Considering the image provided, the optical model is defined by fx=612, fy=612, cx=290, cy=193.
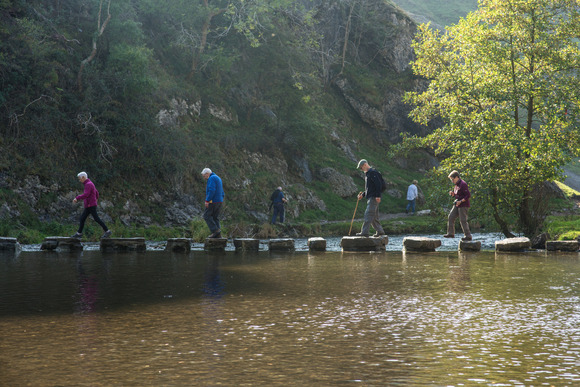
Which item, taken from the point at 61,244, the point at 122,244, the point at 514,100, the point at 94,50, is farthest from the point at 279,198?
the point at 61,244

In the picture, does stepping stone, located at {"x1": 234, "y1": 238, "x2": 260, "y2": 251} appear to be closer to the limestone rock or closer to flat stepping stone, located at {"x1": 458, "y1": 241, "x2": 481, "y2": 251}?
flat stepping stone, located at {"x1": 458, "y1": 241, "x2": 481, "y2": 251}

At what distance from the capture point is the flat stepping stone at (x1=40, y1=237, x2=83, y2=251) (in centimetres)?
1817

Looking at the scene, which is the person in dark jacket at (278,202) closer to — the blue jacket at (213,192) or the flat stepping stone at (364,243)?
the blue jacket at (213,192)

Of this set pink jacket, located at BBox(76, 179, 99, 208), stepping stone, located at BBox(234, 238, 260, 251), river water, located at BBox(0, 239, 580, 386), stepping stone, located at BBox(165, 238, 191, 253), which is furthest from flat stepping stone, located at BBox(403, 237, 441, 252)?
pink jacket, located at BBox(76, 179, 99, 208)

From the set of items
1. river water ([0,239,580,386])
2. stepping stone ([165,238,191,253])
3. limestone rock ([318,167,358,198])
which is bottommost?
river water ([0,239,580,386])

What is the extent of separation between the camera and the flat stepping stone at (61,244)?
59.6ft

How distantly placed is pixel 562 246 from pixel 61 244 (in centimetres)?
1477

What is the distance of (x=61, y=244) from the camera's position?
18.4 meters

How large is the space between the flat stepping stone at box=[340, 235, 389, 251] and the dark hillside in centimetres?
1099

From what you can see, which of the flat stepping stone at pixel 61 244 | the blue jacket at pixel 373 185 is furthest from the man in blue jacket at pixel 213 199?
the blue jacket at pixel 373 185

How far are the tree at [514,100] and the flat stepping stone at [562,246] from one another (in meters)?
3.16

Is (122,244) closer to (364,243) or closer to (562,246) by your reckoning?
(364,243)

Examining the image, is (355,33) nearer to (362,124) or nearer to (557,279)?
(362,124)

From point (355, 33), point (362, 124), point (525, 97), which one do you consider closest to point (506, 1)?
point (525, 97)
